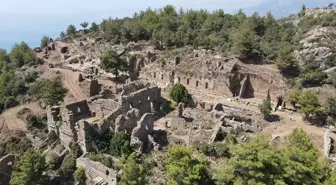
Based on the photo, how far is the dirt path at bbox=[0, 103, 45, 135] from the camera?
179 ft

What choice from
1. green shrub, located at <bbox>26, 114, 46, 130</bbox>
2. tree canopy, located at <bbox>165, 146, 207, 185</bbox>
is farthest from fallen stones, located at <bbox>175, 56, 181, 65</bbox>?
tree canopy, located at <bbox>165, 146, 207, 185</bbox>

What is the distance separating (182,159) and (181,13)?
88597 mm

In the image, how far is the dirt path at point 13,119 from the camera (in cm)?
5468

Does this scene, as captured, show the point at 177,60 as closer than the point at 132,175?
No

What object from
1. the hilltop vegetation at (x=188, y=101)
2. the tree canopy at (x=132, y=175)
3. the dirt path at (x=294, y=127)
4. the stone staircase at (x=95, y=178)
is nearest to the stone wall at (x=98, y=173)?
the stone staircase at (x=95, y=178)

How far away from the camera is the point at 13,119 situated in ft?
189

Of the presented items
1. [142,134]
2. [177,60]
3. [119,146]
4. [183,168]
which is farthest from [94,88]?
[183,168]

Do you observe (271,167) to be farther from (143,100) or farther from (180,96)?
(180,96)

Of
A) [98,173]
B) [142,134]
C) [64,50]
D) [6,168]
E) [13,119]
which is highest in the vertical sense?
[64,50]

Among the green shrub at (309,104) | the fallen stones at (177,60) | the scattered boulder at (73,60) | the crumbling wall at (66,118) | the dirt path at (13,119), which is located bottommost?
the dirt path at (13,119)

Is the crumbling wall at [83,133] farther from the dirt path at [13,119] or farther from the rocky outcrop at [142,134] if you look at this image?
the dirt path at [13,119]

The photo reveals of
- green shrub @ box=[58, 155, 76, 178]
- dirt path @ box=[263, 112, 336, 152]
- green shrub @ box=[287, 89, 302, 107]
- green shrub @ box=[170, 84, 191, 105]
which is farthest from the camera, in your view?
green shrub @ box=[170, 84, 191, 105]

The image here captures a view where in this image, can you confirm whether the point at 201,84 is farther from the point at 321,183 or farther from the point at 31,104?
the point at 321,183

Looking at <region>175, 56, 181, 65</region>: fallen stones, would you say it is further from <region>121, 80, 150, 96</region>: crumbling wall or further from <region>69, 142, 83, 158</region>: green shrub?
<region>69, 142, 83, 158</region>: green shrub
